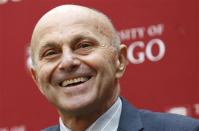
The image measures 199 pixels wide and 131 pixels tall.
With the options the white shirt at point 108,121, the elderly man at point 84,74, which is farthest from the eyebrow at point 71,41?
the white shirt at point 108,121

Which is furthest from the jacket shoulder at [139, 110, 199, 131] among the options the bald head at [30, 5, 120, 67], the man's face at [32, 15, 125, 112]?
Result: the bald head at [30, 5, 120, 67]

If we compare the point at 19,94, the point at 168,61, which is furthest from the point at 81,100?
the point at 19,94

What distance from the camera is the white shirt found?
6.26 feet

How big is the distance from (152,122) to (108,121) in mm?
132

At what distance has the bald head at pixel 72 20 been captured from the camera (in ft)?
6.30

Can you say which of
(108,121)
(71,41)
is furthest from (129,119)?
(71,41)

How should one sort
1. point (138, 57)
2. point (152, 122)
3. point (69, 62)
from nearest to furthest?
point (69, 62), point (152, 122), point (138, 57)

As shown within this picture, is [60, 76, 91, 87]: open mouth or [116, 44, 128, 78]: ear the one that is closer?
[60, 76, 91, 87]: open mouth

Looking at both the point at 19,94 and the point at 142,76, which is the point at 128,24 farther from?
the point at 19,94

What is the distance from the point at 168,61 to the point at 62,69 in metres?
1.18

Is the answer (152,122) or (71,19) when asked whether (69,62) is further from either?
(152,122)

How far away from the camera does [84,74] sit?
73.3 inches

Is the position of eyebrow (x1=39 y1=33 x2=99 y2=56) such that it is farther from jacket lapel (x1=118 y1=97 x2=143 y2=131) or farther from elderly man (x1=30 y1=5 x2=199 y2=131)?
jacket lapel (x1=118 y1=97 x2=143 y2=131)

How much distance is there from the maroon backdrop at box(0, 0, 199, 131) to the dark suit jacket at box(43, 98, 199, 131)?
3.03 feet
